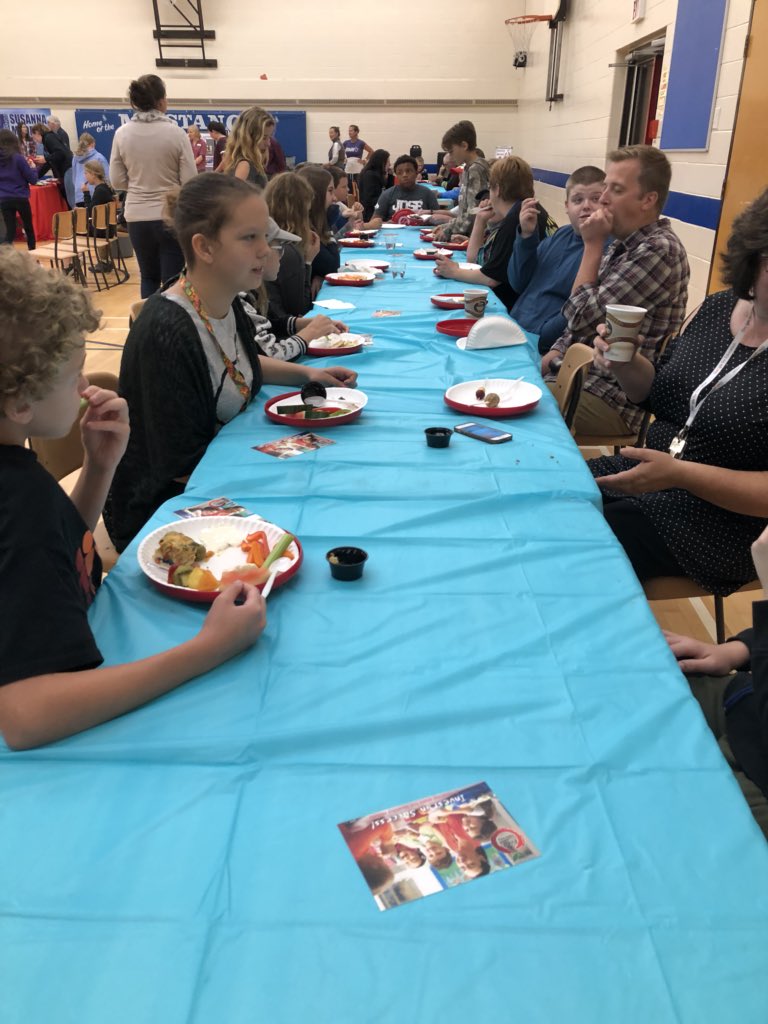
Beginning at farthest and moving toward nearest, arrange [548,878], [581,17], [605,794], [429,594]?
[581,17], [429,594], [605,794], [548,878]

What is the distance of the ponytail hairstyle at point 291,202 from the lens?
342 centimetres

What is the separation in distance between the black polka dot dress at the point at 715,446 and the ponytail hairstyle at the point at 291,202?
205cm

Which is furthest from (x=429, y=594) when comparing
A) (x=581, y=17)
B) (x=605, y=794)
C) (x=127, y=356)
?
(x=581, y=17)

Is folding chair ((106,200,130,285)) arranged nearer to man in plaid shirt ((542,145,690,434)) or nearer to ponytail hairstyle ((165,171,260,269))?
man in plaid shirt ((542,145,690,434))

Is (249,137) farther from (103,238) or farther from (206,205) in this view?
(103,238)

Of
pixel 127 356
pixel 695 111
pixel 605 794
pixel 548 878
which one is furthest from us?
pixel 695 111

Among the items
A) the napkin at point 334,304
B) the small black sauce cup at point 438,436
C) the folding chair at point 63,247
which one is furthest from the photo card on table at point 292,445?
the folding chair at point 63,247

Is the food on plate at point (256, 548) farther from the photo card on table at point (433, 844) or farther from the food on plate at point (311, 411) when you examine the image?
the food on plate at point (311, 411)

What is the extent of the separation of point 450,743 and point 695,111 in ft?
15.2

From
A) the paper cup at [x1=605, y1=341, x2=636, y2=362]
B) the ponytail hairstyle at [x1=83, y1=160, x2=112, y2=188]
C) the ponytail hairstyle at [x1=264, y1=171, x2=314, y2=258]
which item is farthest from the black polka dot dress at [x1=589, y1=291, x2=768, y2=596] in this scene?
the ponytail hairstyle at [x1=83, y1=160, x2=112, y2=188]

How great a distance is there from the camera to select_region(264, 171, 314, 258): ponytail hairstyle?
3424 millimetres

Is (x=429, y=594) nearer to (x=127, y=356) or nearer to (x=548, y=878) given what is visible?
(x=548, y=878)

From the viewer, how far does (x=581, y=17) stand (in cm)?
759

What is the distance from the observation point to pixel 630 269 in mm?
2746
